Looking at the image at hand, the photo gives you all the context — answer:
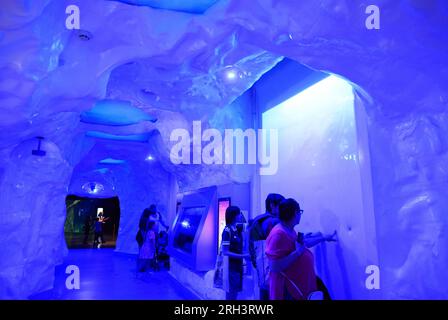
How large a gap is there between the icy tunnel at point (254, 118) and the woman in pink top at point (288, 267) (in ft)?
3.22

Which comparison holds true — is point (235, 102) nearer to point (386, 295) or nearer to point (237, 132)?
point (237, 132)

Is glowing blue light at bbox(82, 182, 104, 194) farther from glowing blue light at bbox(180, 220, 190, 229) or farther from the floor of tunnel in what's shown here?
glowing blue light at bbox(180, 220, 190, 229)

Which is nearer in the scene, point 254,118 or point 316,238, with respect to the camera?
point 316,238

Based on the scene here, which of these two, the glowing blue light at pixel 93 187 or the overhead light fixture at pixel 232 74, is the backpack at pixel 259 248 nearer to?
the overhead light fixture at pixel 232 74

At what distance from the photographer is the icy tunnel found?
8.88 ft

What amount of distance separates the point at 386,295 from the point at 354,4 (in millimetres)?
2689

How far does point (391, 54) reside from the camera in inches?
109

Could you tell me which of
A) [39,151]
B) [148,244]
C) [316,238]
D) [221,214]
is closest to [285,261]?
[316,238]

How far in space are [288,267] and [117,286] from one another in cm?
510

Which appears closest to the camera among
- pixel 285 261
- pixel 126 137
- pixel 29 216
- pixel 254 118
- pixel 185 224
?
pixel 285 261

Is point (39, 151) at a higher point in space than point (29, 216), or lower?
higher

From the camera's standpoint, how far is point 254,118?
6129 mm

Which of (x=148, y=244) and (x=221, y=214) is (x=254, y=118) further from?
(x=148, y=244)
